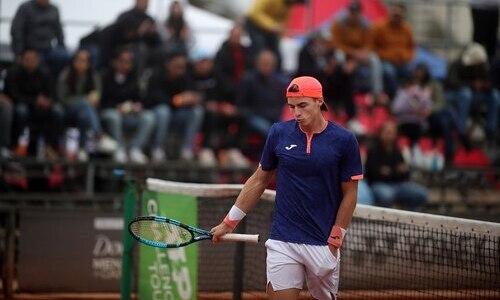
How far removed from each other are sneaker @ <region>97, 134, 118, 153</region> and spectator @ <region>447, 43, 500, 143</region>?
20.7 feet

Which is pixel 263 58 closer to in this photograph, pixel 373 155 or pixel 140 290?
pixel 373 155

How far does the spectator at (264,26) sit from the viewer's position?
1678 centimetres

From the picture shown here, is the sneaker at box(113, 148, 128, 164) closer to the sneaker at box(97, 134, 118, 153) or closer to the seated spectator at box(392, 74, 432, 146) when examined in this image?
the sneaker at box(97, 134, 118, 153)

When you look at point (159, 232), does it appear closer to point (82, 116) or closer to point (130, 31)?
point (82, 116)

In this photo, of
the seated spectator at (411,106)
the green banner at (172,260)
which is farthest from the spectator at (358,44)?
the green banner at (172,260)

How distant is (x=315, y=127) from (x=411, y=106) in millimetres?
10256

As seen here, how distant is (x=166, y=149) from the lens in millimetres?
16500

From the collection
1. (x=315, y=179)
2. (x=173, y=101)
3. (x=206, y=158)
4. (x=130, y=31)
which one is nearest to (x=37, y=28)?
(x=130, y=31)

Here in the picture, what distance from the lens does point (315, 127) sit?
7488mm

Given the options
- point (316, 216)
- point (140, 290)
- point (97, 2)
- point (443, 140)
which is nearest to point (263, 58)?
point (97, 2)

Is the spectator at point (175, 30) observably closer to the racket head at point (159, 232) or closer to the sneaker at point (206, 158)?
the sneaker at point (206, 158)

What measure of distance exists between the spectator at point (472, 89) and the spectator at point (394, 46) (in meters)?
1.00

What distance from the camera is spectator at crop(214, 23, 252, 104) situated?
16.2 m

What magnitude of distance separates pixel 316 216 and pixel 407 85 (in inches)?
411
